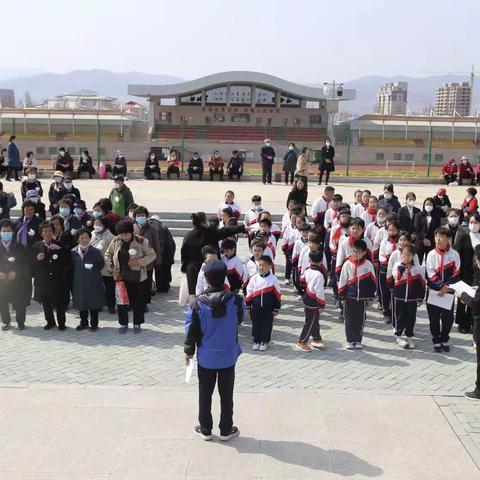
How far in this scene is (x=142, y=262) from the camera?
326 inches

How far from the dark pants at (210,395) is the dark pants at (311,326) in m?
2.49

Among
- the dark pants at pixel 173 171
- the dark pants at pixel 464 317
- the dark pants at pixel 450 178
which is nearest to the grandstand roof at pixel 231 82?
the dark pants at pixel 450 178

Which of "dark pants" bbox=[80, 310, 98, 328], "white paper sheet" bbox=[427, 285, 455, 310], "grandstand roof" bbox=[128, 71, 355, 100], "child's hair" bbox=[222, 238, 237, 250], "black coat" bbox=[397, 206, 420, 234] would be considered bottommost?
"dark pants" bbox=[80, 310, 98, 328]

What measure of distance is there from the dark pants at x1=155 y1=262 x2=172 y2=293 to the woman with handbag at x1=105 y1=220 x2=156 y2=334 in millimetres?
1912

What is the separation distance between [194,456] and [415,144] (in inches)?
1641

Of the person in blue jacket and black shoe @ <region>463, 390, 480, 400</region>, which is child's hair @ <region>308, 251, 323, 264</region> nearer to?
black shoe @ <region>463, 390, 480, 400</region>

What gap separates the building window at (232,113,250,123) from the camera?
162 ft

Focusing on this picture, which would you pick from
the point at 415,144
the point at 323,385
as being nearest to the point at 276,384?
the point at 323,385

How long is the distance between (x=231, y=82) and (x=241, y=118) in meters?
3.40

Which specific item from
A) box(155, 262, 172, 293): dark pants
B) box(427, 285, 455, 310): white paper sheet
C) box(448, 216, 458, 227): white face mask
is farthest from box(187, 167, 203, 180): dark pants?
box(427, 285, 455, 310): white paper sheet

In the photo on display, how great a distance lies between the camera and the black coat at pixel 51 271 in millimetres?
8344

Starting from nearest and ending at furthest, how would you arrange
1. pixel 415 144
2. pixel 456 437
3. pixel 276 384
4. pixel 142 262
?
pixel 456 437
pixel 276 384
pixel 142 262
pixel 415 144

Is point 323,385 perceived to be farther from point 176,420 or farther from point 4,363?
point 4,363

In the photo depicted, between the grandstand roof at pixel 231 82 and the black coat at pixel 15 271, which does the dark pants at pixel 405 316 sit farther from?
the grandstand roof at pixel 231 82
